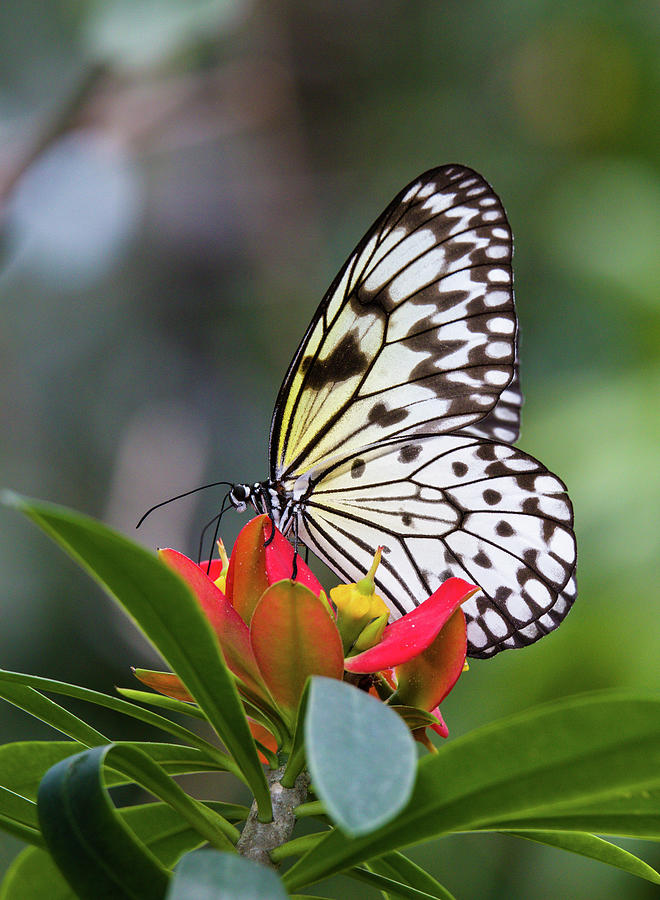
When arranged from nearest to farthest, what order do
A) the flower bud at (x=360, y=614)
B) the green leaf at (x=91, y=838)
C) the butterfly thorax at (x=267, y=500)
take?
1. the green leaf at (x=91, y=838)
2. the flower bud at (x=360, y=614)
3. the butterfly thorax at (x=267, y=500)

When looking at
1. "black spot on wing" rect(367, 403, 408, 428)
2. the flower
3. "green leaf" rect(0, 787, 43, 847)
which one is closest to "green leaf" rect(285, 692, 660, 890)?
the flower

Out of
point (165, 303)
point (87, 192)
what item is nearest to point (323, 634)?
point (87, 192)

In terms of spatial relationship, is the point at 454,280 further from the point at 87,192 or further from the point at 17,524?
Answer: the point at 17,524

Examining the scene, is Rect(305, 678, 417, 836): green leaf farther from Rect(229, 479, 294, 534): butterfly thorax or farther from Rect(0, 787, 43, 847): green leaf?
Rect(229, 479, 294, 534): butterfly thorax

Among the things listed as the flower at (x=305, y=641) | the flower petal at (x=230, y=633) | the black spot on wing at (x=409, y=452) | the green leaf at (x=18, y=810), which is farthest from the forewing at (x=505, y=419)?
the green leaf at (x=18, y=810)

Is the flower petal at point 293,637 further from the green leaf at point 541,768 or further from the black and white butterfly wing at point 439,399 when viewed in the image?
the black and white butterfly wing at point 439,399

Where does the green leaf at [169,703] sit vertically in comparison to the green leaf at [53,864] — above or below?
above
